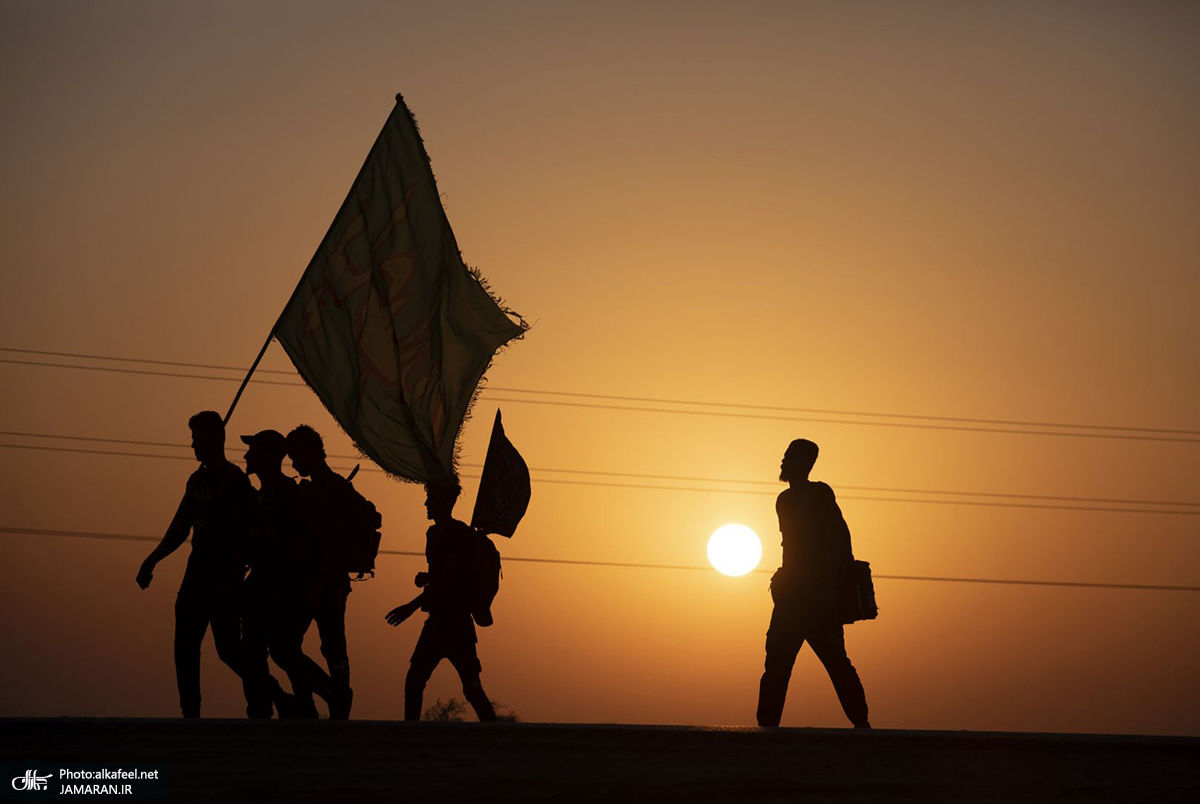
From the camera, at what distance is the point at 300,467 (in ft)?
34.2

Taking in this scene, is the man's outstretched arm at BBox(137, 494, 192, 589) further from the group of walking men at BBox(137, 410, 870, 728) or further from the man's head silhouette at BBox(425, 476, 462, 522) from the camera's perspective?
the man's head silhouette at BBox(425, 476, 462, 522)

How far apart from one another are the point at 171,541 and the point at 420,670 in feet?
6.14

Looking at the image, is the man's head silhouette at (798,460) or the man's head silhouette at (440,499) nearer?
the man's head silhouette at (798,460)

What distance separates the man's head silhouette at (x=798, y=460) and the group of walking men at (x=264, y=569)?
2.49m

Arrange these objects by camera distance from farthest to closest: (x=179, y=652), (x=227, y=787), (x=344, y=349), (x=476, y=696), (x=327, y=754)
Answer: (x=344, y=349)
(x=476, y=696)
(x=179, y=652)
(x=327, y=754)
(x=227, y=787)

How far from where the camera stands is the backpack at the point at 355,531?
33.8ft

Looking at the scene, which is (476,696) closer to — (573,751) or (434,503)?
(434,503)

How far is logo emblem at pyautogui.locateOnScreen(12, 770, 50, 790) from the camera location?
17.6 feet

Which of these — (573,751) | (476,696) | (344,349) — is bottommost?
(573,751)

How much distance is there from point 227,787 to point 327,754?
2.89ft

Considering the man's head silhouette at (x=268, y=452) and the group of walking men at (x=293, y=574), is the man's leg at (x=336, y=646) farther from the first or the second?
the man's head silhouette at (x=268, y=452)

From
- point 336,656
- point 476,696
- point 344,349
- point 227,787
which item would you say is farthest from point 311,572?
point 227,787

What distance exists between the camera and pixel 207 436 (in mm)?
10242

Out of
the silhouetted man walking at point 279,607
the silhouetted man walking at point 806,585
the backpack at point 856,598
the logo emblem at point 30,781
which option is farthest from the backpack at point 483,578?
the logo emblem at point 30,781
